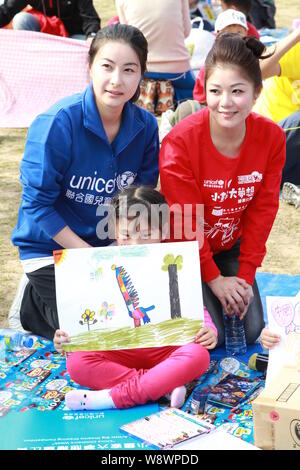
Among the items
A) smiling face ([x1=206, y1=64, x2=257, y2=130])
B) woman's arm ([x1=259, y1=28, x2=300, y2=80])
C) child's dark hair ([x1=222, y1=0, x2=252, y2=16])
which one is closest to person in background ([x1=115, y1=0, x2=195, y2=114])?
child's dark hair ([x1=222, y1=0, x2=252, y2=16])

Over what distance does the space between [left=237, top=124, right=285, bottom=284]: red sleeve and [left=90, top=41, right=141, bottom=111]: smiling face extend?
646 millimetres

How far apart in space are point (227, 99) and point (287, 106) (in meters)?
2.23

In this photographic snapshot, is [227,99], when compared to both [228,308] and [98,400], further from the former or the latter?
[98,400]

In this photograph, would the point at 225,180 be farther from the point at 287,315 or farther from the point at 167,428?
the point at 167,428

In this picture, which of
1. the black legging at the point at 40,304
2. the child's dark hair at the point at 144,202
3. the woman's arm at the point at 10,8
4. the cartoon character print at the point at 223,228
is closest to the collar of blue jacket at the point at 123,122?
the child's dark hair at the point at 144,202

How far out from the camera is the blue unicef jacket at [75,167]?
2.86 metres

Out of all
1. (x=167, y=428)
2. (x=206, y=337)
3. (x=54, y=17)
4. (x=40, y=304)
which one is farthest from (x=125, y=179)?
(x=54, y=17)

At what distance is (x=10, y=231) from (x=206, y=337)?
203 centimetres

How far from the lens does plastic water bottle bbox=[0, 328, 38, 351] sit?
304cm

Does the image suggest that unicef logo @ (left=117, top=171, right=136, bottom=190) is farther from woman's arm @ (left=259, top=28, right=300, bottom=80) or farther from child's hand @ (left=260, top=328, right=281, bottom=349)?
woman's arm @ (left=259, top=28, right=300, bottom=80)

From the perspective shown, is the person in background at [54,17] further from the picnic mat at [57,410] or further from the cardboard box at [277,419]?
the cardboard box at [277,419]

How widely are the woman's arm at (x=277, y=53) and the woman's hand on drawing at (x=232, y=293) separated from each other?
1.87m

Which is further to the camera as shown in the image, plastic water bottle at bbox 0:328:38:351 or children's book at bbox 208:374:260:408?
plastic water bottle at bbox 0:328:38:351
